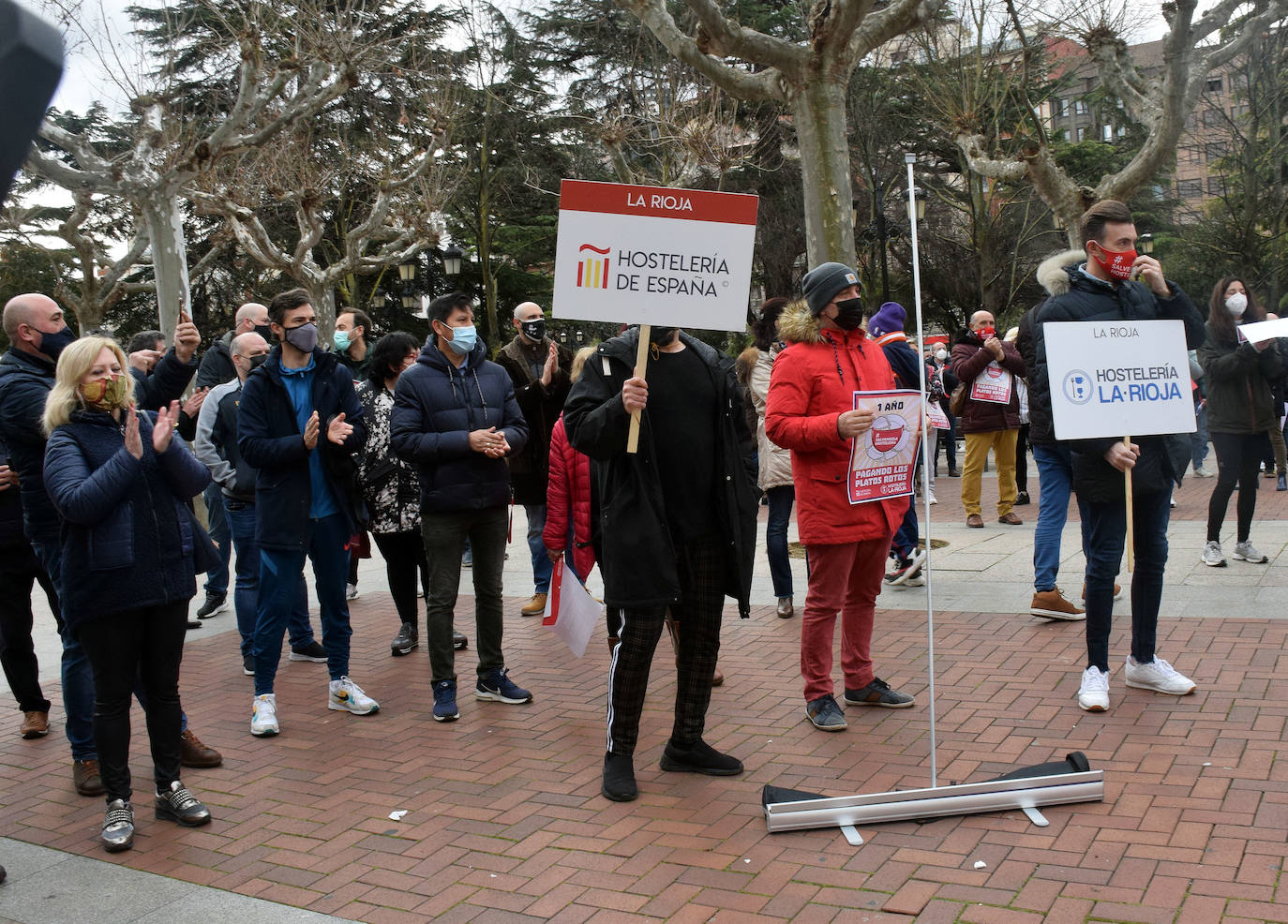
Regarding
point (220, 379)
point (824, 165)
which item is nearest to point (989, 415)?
point (824, 165)

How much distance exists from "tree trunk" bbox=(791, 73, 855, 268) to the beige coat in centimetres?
278

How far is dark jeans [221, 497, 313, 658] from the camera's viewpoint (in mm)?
6871

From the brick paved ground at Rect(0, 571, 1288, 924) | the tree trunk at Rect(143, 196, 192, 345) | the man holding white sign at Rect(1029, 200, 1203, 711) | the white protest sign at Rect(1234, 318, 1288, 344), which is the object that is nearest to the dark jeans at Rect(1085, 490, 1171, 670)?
the man holding white sign at Rect(1029, 200, 1203, 711)

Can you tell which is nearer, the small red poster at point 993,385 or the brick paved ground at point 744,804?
the brick paved ground at point 744,804

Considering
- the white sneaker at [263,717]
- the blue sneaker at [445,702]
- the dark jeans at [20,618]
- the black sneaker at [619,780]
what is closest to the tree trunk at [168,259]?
the dark jeans at [20,618]

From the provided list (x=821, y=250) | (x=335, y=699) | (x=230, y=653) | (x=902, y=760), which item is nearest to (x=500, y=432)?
(x=335, y=699)

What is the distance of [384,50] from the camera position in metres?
21.2

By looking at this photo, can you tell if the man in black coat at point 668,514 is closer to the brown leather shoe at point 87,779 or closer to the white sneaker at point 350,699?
the white sneaker at point 350,699

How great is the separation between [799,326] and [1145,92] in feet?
49.9

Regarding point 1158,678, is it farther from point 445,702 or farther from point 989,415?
point 989,415

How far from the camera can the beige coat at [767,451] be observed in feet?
25.2

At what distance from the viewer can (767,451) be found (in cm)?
796

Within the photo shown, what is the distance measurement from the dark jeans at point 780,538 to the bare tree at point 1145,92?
876 centimetres

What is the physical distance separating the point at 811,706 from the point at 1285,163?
30505mm
